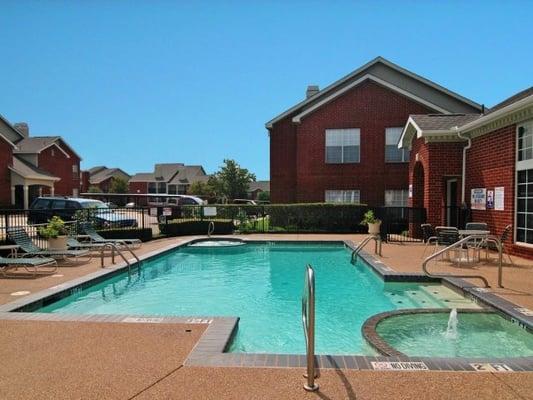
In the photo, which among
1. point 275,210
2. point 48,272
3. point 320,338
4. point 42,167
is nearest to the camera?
point 320,338

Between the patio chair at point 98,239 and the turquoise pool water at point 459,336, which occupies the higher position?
the patio chair at point 98,239

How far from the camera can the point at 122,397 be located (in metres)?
3.65

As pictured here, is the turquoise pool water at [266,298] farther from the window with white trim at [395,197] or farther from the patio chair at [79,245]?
the window with white trim at [395,197]

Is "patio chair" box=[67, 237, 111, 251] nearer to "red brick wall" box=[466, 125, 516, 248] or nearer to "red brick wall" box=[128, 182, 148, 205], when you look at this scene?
"red brick wall" box=[466, 125, 516, 248]

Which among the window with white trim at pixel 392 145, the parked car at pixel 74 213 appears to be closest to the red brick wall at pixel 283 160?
the window with white trim at pixel 392 145

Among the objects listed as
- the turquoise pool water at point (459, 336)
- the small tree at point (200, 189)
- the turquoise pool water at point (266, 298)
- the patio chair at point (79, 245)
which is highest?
the small tree at point (200, 189)

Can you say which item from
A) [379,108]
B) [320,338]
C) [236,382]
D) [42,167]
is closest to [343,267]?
[320,338]

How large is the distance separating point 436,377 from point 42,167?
Result: 47.8m

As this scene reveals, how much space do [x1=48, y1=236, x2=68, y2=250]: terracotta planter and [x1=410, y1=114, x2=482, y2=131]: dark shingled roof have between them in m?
12.5

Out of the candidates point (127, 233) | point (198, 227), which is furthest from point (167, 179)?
point (127, 233)

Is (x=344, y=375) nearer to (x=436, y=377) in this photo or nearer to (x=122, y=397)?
(x=436, y=377)

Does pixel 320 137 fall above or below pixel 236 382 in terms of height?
above

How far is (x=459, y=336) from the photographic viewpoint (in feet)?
20.3

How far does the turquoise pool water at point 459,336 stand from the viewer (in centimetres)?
558
